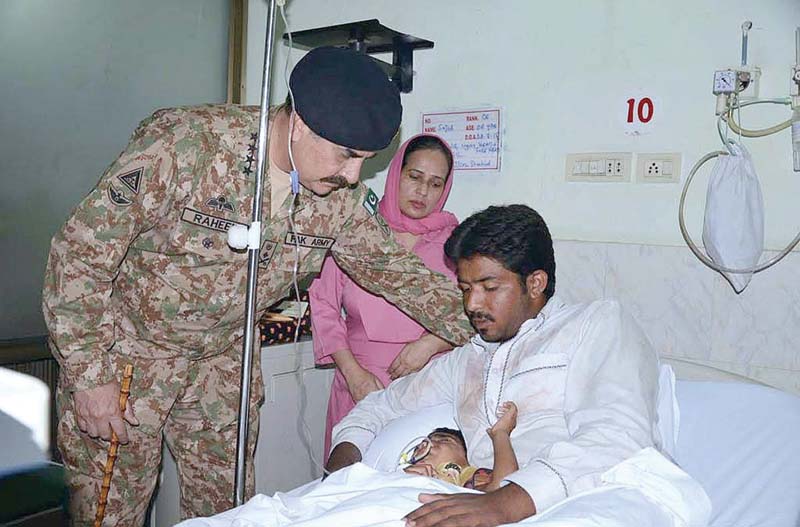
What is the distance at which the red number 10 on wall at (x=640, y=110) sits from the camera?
267 cm

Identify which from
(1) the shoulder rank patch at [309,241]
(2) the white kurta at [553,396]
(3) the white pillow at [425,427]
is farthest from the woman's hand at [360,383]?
(1) the shoulder rank patch at [309,241]

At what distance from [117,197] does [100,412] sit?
490 mm

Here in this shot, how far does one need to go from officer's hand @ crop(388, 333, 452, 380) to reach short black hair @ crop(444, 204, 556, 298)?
0.66 meters

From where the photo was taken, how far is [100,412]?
1.83m

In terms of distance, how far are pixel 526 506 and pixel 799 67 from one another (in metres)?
1.61

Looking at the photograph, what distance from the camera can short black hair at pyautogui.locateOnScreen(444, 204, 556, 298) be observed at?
6.12 feet

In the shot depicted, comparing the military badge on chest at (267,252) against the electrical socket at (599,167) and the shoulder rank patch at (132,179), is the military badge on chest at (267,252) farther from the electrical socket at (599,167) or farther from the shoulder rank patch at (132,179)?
the electrical socket at (599,167)

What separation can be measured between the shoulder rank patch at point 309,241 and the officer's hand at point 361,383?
0.54 metres

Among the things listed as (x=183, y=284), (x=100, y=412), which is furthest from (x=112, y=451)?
(x=183, y=284)

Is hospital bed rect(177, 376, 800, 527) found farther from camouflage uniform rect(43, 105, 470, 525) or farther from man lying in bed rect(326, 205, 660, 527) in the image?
camouflage uniform rect(43, 105, 470, 525)

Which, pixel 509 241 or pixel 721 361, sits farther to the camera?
pixel 721 361

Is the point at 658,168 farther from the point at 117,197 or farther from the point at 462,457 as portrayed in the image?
the point at 117,197

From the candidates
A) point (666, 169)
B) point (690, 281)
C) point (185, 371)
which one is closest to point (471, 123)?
point (666, 169)

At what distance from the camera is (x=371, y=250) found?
7.25ft
